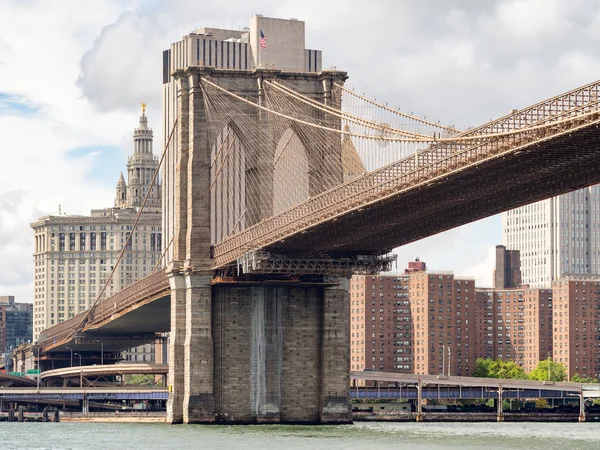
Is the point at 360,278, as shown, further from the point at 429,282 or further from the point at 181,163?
the point at 181,163

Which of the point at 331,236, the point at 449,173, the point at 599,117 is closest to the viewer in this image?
the point at 599,117

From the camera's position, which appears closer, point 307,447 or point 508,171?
point 508,171

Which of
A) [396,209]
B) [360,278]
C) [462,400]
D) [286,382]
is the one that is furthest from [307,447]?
[360,278]

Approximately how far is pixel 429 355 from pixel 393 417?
56.3 m

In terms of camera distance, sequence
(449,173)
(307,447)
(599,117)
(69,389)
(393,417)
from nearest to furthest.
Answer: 1. (599,117)
2. (449,173)
3. (307,447)
4. (69,389)
5. (393,417)

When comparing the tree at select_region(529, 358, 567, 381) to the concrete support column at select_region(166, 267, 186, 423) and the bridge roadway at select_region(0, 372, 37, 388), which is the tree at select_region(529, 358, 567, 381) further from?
the concrete support column at select_region(166, 267, 186, 423)

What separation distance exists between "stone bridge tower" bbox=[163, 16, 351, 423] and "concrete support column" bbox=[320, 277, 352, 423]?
48mm

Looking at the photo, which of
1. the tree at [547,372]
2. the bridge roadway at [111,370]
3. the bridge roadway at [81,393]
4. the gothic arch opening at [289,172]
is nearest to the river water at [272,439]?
the gothic arch opening at [289,172]

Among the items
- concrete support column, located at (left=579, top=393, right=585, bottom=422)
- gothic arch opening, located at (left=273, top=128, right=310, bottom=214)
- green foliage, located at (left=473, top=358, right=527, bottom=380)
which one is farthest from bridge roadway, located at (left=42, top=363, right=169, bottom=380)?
green foliage, located at (left=473, top=358, right=527, bottom=380)

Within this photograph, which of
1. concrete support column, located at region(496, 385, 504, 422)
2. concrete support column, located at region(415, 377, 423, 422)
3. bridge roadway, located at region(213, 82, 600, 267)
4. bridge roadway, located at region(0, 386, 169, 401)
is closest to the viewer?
bridge roadway, located at region(213, 82, 600, 267)

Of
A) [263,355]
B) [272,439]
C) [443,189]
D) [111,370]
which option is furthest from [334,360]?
[111,370]

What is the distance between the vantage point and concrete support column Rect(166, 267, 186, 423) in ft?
260

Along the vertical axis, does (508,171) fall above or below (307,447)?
above

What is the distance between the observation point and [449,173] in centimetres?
5897
